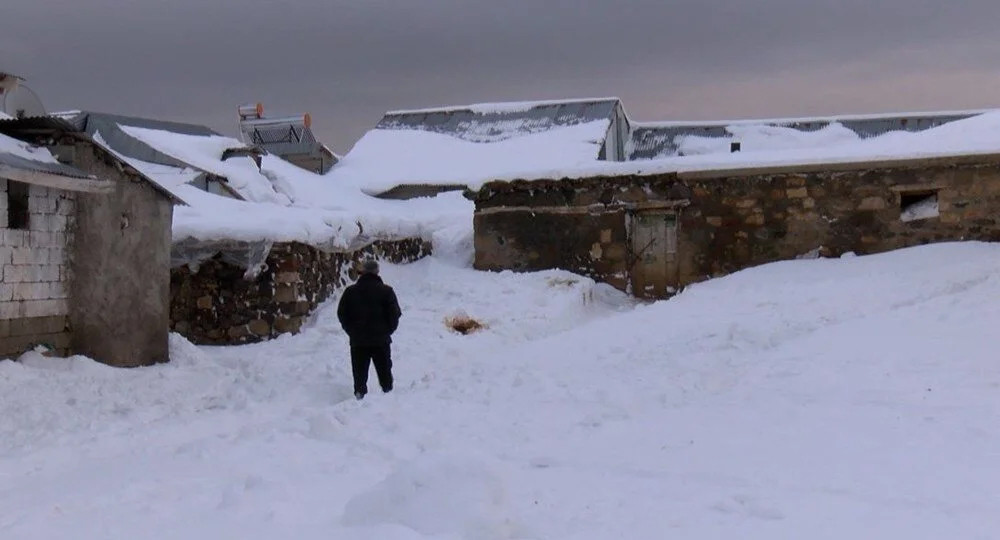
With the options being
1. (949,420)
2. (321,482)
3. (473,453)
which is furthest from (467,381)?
(949,420)

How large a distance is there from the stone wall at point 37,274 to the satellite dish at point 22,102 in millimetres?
1433

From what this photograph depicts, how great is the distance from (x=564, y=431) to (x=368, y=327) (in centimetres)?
278

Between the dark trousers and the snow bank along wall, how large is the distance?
24.2 ft

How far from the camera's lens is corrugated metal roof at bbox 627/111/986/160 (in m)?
28.4

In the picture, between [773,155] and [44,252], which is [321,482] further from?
[773,155]

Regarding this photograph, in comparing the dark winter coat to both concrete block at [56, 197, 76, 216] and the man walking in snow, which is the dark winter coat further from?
concrete block at [56, 197, 76, 216]

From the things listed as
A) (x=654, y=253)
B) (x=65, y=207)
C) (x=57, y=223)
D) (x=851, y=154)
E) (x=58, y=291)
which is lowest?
(x=58, y=291)

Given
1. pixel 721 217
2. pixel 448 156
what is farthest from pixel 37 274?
pixel 448 156

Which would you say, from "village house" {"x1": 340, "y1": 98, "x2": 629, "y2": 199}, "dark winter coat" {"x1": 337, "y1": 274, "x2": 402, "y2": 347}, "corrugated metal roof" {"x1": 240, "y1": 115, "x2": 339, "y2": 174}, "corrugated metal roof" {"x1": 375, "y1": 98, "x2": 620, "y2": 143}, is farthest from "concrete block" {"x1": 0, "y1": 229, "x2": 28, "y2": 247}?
"corrugated metal roof" {"x1": 375, "y1": 98, "x2": 620, "y2": 143}

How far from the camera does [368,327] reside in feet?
28.1

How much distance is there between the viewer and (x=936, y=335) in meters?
8.35

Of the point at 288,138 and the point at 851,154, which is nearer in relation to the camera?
the point at 851,154

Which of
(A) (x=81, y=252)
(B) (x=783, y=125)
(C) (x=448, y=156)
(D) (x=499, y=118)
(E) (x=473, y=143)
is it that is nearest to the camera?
(A) (x=81, y=252)

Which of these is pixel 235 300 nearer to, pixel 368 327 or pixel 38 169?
pixel 38 169
